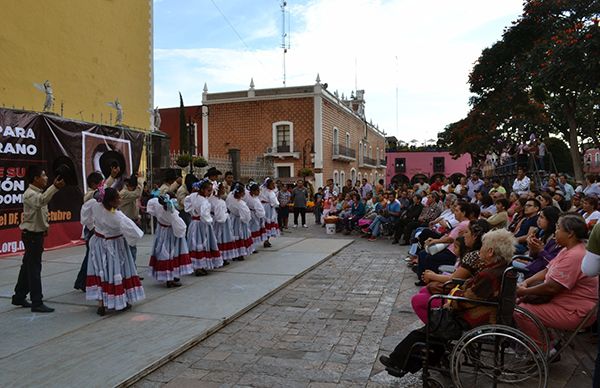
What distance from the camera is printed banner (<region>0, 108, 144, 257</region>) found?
8.94 m

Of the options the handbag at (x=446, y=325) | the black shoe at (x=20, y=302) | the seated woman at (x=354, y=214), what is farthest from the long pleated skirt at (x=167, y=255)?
the seated woman at (x=354, y=214)

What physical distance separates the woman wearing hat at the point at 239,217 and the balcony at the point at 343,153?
2542 centimetres

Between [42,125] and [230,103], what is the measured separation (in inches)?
942

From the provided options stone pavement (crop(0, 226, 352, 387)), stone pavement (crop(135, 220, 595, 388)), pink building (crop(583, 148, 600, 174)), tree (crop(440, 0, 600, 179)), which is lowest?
stone pavement (crop(135, 220, 595, 388))

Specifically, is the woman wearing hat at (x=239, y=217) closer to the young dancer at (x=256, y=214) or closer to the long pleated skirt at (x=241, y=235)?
the long pleated skirt at (x=241, y=235)

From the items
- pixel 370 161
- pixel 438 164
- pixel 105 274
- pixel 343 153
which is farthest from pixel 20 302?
pixel 370 161

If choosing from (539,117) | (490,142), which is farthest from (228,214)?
(490,142)

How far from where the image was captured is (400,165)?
41.5m

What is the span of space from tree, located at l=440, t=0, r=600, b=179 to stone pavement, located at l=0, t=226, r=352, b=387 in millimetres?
9433

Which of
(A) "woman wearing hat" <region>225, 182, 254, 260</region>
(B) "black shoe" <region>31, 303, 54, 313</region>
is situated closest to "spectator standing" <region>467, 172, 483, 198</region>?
(A) "woman wearing hat" <region>225, 182, 254, 260</region>

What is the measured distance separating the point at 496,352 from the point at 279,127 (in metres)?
29.7

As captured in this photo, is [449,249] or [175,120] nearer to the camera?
[449,249]

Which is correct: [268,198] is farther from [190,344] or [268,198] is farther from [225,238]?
[190,344]

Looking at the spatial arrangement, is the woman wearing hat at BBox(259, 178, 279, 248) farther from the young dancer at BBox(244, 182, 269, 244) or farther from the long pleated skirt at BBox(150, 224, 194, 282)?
the long pleated skirt at BBox(150, 224, 194, 282)
